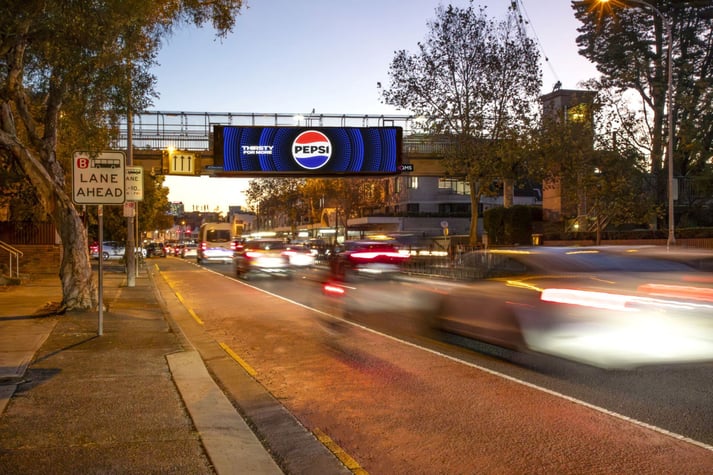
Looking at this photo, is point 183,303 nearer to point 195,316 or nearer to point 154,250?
point 195,316

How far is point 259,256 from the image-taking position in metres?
29.2

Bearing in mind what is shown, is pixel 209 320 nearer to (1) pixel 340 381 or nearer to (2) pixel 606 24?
(1) pixel 340 381

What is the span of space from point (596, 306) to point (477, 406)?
216 centimetres

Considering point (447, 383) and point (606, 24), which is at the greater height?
point (606, 24)

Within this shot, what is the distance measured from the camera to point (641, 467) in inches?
208

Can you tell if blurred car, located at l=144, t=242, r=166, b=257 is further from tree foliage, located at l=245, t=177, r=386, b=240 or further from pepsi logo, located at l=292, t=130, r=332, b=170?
pepsi logo, located at l=292, t=130, r=332, b=170

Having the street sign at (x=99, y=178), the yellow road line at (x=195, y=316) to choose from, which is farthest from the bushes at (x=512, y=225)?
the street sign at (x=99, y=178)

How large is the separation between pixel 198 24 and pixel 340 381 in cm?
1010

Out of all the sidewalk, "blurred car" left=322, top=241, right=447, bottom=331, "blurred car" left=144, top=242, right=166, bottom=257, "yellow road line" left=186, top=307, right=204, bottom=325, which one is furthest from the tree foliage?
the sidewalk

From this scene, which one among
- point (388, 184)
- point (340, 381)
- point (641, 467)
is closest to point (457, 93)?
point (340, 381)

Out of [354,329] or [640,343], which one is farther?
[354,329]

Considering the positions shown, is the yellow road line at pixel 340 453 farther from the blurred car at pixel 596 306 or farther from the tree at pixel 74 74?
the tree at pixel 74 74

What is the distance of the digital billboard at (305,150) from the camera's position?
29.3 metres

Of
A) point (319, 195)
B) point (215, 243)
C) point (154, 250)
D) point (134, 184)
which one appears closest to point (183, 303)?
point (134, 184)
